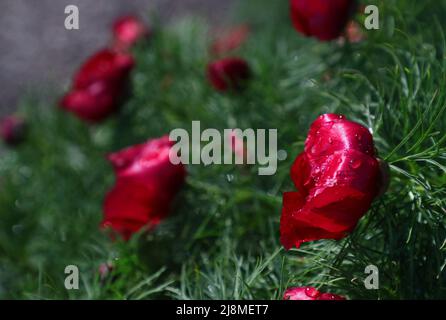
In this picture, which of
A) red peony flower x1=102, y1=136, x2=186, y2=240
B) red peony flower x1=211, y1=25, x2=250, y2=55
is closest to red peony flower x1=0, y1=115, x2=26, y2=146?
red peony flower x1=211, y1=25, x2=250, y2=55

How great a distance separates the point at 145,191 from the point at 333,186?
0.27m

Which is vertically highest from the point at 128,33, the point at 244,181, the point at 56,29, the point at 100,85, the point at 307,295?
the point at 56,29

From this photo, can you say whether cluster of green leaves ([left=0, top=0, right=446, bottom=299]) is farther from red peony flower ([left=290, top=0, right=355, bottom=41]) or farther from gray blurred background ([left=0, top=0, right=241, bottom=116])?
gray blurred background ([left=0, top=0, right=241, bottom=116])

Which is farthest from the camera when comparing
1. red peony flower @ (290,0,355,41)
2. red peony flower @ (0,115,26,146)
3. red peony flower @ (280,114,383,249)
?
red peony flower @ (0,115,26,146)

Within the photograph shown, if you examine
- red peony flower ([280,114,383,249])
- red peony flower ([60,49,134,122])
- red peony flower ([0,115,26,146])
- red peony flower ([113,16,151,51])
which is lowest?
red peony flower ([280,114,383,249])

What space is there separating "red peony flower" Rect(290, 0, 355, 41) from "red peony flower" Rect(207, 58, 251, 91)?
189mm

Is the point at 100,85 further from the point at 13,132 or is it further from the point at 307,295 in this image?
the point at 307,295

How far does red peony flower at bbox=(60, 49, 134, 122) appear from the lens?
939mm

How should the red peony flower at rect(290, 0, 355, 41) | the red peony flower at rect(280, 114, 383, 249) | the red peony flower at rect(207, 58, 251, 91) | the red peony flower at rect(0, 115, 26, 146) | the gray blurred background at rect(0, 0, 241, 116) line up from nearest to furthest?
the red peony flower at rect(280, 114, 383, 249), the red peony flower at rect(290, 0, 355, 41), the red peony flower at rect(207, 58, 251, 91), the red peony flower at rect(0, 115, 26, 146), the gray blurred background at rect(0, 0, 241, 116)

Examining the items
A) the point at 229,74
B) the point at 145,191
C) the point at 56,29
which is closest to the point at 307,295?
the point at 145,191

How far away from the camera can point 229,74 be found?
885mm

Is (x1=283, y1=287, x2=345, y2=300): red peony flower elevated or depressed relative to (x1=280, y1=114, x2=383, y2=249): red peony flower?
depressed

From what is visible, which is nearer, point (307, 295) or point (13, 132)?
point (307, 295)

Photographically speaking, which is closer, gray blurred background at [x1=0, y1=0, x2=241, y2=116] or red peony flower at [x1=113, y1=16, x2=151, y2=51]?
red peony flower at [x1=113, y1=16, x2=151, y2=51]
